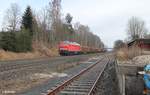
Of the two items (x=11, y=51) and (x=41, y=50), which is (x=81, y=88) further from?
(x=41, y=50)

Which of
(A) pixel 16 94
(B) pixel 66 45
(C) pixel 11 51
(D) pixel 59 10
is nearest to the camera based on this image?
(A) pixel 16 94

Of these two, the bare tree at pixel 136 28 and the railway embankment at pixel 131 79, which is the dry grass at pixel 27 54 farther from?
the bare tree at pixel 136 28

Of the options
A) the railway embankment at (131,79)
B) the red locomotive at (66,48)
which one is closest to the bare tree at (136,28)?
the red locomotive at (66,48)

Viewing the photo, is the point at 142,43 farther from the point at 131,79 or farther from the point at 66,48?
the point at 131,79

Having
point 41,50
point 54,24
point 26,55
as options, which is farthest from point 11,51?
point 54,24

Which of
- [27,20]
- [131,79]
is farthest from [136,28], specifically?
[131,79]

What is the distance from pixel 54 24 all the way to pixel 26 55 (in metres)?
31.8

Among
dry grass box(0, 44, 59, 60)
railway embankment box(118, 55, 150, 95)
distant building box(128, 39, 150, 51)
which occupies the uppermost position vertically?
distant building box(128, 39, 150, 51)

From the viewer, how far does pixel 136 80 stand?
1299 centimetres

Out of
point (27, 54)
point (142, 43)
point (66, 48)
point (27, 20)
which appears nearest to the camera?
point (142, 43)

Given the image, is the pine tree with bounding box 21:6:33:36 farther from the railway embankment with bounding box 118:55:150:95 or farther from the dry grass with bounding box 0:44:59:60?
the railway embankment with bounding box 118:55:150:95

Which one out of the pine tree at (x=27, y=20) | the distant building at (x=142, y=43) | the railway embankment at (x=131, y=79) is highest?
the pine tree at (x=27, y=20)

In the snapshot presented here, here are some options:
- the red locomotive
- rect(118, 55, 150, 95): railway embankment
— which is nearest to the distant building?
the red locomotive

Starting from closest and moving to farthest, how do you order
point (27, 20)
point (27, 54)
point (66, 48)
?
1. point (27, 54)
2. point (66, 48)
3. point (27, 20)
